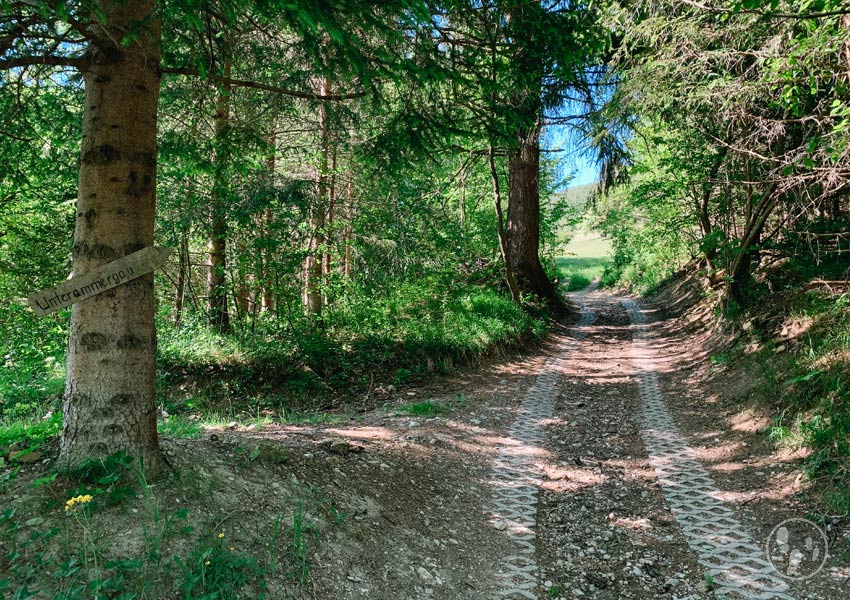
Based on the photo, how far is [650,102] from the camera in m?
7.71

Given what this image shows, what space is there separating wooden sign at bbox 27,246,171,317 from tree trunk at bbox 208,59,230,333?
12.0 ft

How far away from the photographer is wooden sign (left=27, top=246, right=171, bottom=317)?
9.06 ft

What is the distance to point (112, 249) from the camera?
2988mm

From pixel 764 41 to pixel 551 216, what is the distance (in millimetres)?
14960

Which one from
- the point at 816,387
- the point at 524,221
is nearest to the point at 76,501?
the point at 816,387

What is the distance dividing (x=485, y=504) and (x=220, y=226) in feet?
Answer: 22.8

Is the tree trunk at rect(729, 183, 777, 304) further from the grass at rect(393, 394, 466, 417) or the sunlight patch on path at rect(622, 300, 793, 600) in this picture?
the grass at rect(393, 394, 466, 417)

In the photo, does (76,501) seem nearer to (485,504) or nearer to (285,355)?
(485,504)

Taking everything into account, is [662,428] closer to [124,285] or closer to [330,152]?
[124,285]

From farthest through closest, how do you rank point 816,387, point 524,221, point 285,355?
point 524,221 < point 285,355 < point 816,387

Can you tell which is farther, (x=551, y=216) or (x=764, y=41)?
(x=551, y=216)

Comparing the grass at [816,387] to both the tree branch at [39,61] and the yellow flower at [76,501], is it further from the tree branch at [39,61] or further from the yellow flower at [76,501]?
the tree branch at [39,61]

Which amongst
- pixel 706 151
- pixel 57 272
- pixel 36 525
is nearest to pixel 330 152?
pixel 57 272

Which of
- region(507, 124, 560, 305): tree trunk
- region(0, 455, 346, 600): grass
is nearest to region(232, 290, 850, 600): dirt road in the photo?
region(0, 455, 346, 600): grass
